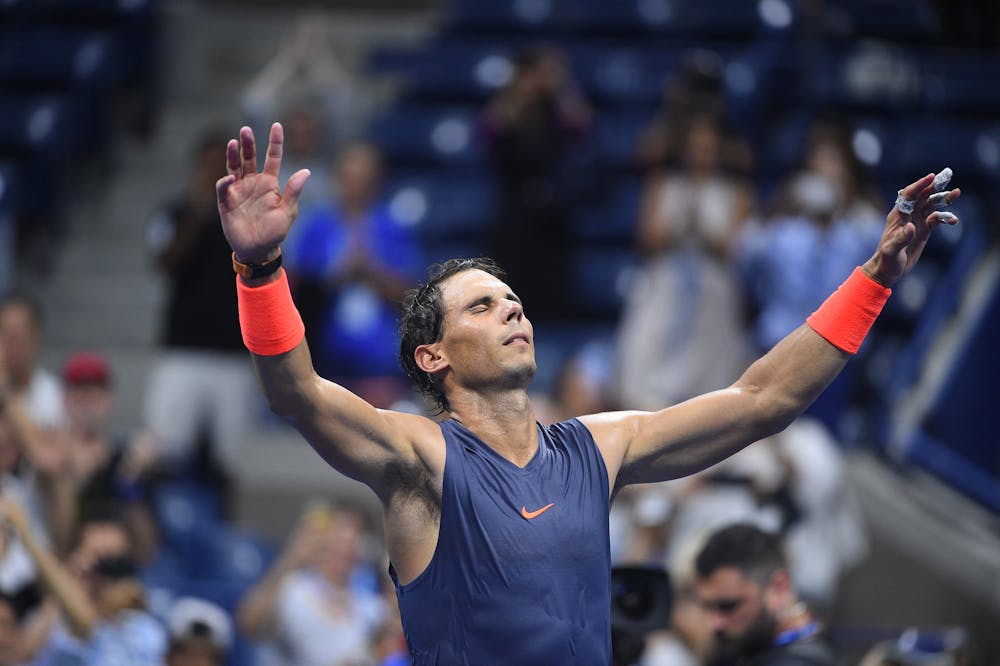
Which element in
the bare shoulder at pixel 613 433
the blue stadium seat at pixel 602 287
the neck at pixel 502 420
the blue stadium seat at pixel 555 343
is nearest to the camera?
the neck at pixel 502 420

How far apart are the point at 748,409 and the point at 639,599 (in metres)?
0.66

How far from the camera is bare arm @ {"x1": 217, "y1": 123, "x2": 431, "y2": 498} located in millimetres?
3230

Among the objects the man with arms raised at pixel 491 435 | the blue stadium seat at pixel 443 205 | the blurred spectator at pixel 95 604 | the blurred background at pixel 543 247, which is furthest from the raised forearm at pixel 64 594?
the blue stadium seat at pixel 443 205

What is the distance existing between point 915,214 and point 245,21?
887 cm

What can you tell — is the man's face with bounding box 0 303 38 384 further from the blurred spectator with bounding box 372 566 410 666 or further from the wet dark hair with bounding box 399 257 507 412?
the wet dark hair with bounding box 399 257 507 412

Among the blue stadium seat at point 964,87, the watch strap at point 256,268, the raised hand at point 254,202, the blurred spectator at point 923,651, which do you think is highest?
the blue stadium seat at point 964,87

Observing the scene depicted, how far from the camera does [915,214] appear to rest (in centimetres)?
361

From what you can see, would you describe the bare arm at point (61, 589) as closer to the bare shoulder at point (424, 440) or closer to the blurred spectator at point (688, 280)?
the bare shoulder at point (424, 440)

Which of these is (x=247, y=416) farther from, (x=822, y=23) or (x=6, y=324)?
(x=822, y=23)

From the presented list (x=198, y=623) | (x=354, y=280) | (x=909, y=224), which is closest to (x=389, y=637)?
(x=198, y=623)

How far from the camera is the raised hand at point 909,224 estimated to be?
3.57m

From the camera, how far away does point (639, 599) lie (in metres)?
4.04

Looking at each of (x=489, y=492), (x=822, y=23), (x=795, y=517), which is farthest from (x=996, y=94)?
(x=489, y=492)

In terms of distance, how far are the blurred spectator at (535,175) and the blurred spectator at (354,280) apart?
0.61 m
